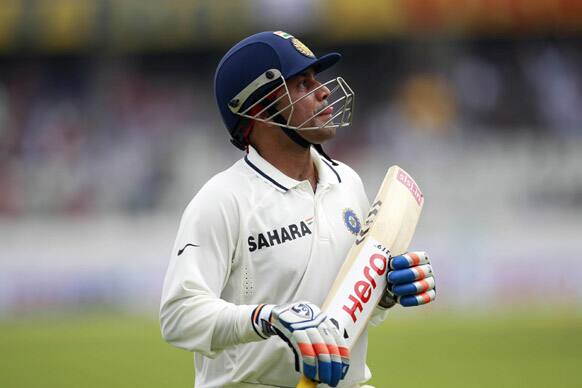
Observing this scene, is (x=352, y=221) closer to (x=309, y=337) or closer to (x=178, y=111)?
(x=309, y=337)

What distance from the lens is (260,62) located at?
392 cm

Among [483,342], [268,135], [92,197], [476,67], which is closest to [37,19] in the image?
[92,197]

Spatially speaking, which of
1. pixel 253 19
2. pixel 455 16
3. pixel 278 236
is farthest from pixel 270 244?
pixel 455 16

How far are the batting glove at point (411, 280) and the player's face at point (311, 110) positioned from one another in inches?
19.9

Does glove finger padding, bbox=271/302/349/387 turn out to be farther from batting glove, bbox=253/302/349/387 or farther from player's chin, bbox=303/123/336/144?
player's chin, bbox=303/123/336/144

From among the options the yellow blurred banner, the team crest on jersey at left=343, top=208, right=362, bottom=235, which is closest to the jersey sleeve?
the team crest on jersey at left=343, top=208, right=362, bottom=235

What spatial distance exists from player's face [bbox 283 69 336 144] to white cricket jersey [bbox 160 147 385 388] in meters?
0.17

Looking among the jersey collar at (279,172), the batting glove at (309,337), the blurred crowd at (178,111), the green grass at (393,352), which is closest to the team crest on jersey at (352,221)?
the jersey collar at (279,172)

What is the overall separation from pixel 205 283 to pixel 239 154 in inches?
569

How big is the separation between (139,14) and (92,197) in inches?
151

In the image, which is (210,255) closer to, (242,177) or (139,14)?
(242,177)

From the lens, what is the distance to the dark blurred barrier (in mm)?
19797

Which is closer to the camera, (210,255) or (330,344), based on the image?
(330,344)

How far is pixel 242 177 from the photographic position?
3877 mm
